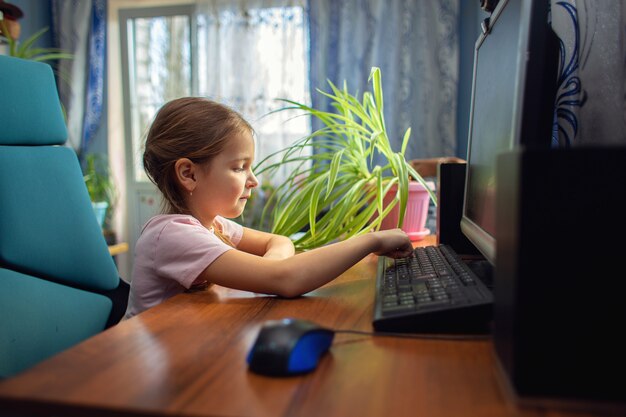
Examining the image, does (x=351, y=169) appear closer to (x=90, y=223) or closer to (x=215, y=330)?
(x=90, y=223)

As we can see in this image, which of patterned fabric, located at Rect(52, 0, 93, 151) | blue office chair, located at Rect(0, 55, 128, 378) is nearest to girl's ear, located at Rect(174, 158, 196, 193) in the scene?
blue office chair, located at Rect(0, 55, 128, 378)

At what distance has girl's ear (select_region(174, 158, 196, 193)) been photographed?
1.03 m

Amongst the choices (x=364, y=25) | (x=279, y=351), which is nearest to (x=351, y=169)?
(x=279, y=351)

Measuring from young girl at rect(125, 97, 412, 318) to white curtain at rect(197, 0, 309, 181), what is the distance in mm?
2105

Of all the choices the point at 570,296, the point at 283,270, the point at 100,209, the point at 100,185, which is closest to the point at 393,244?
the point at 283,270

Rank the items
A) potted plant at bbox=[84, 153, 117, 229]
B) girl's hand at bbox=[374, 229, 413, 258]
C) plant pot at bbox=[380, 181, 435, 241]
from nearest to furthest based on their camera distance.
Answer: girl's hand at bbox=[374, 229, 413, 258] < plant pot at bbox=[380, 181, 435, 241] < potted plant at bbox=[84, 153, 117, 229]

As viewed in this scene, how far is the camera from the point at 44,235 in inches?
44.5

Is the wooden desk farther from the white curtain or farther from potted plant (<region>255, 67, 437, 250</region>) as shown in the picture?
the white curtain

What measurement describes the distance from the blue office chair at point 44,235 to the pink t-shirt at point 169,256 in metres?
0.19

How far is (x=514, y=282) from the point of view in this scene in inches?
16.1

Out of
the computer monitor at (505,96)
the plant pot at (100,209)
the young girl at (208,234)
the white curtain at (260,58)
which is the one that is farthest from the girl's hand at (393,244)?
the plant pot at (100,209)

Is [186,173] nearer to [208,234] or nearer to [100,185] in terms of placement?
[208,234]

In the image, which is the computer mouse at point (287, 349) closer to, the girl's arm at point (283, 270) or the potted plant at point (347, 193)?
the girl's arm at point (283, 270)

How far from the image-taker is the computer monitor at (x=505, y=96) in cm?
53
